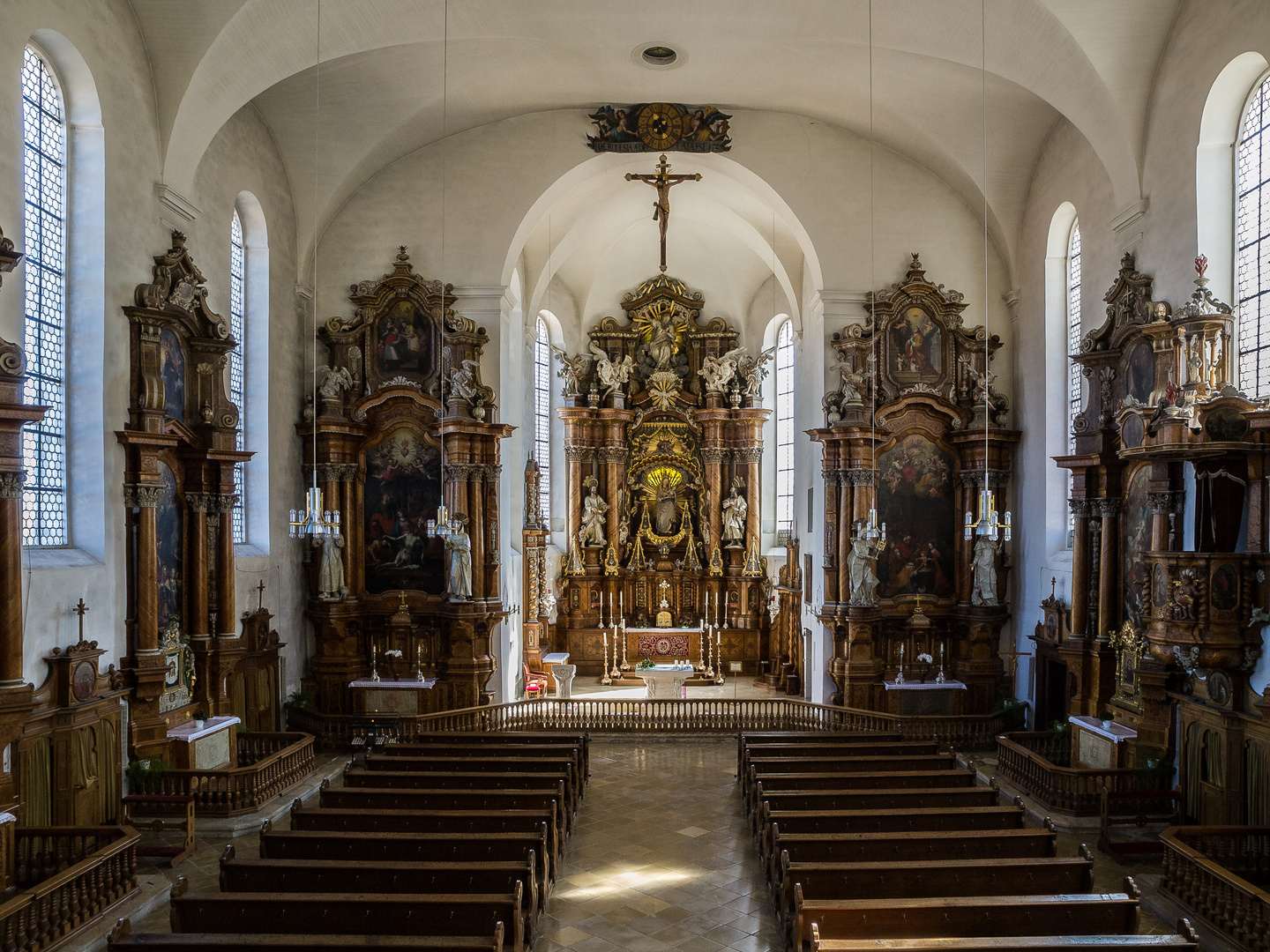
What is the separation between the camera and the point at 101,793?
42.0 ft

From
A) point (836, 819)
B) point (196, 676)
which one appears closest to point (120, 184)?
point (196, 676)

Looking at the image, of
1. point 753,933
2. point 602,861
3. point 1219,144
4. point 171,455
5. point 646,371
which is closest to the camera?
point 753,933

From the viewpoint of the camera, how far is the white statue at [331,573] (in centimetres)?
1981

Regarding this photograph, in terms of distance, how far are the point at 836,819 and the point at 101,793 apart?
9.33 m

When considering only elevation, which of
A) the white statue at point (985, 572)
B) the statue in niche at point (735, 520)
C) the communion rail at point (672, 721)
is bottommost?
the communion rail at point (672, 721)

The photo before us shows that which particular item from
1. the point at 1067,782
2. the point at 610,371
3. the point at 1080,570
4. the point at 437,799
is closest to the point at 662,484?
the point at 610,371

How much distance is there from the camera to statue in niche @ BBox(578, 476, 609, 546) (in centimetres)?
2791

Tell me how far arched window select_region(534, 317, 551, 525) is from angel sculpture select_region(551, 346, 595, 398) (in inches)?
17.6

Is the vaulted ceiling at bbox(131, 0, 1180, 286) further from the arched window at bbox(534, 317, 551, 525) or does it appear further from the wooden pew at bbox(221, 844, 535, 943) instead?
the wooden pew at bbox(221, 844, 535, 943)

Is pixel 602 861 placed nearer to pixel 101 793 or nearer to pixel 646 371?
pixel 101 793

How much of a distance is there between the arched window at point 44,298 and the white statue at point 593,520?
16.2 meters

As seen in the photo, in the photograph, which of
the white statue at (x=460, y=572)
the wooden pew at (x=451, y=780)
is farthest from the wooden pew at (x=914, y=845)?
the white statue at (x=460, y=572)

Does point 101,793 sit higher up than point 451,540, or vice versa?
point 451,540

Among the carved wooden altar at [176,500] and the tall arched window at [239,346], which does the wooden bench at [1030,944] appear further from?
the tall arched window at [239,346]
